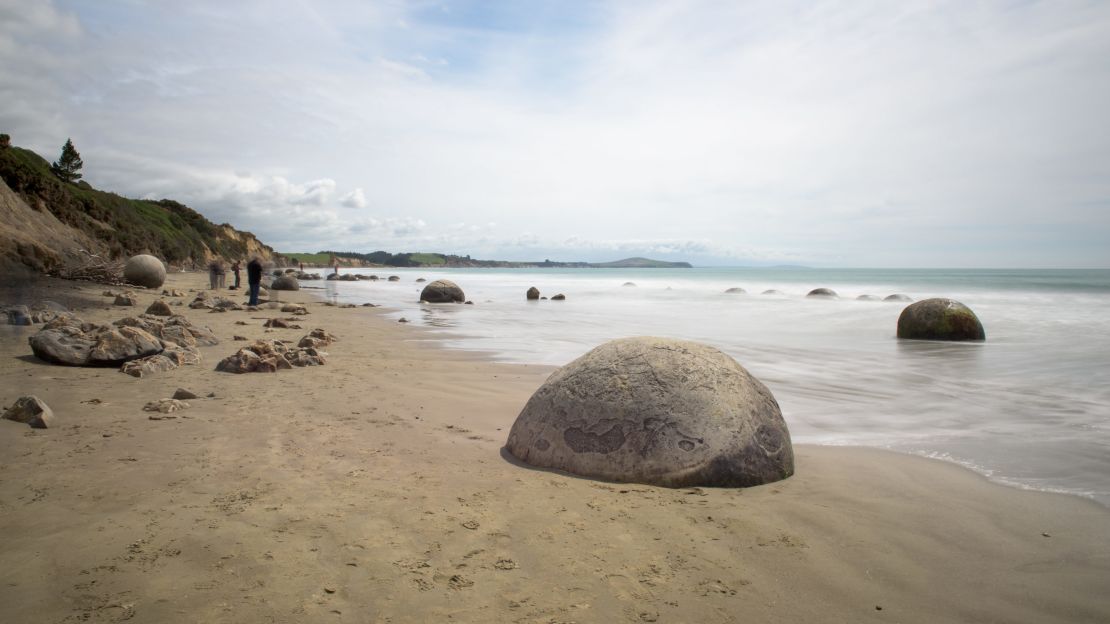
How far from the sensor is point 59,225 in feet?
70.6

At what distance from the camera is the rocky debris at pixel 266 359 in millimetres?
6848

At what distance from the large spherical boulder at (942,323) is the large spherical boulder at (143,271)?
2363 cm

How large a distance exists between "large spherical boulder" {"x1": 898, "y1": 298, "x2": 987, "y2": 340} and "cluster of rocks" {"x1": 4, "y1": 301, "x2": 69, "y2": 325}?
1666 centimetres

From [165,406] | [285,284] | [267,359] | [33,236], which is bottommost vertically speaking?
[165,406]

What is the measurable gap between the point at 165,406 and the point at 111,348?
2.33 meters

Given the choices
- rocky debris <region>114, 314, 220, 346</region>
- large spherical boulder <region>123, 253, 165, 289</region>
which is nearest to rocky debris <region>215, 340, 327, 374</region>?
rocky debris <region>114, 314, 220, 346</region>

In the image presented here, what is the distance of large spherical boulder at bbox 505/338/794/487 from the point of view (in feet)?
12.2

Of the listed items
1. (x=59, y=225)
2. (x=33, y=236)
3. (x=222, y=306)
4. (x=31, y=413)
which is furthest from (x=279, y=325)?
(x=59, y=225)

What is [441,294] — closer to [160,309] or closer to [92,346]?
[160,309]

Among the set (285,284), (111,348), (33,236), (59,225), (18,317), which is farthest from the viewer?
(285,284)

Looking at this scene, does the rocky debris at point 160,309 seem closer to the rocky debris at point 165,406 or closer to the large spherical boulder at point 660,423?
the rocky debris at point 165,406

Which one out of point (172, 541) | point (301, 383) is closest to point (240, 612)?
point (172, 541)

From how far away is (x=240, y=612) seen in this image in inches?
89.0

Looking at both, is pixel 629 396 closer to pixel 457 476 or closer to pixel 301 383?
pixel 457 476
